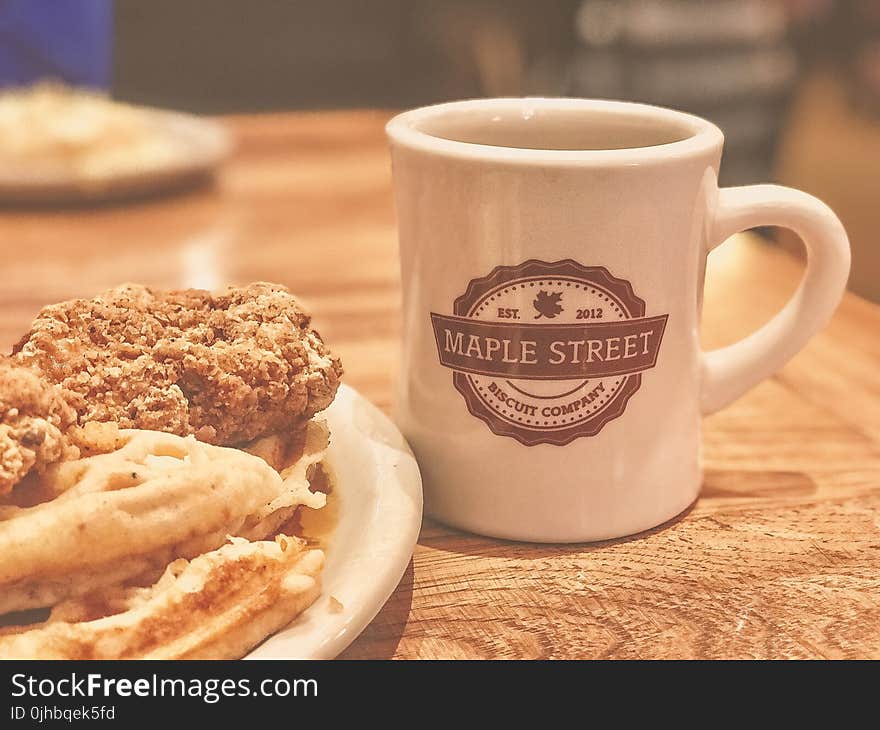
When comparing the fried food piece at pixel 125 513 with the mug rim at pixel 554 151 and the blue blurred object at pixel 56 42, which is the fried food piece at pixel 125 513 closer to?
the mug rim at pixel 554 151

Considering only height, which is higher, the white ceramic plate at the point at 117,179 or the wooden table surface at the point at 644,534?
the white ceramic plate at the point at 117,179

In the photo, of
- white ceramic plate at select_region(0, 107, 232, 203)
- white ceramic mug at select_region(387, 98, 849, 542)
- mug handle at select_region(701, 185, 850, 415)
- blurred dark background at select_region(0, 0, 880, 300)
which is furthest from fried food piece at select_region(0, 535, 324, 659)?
blurred dark background at select_region(0, 0, 880, 300)

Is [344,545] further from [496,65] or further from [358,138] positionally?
[496,65]

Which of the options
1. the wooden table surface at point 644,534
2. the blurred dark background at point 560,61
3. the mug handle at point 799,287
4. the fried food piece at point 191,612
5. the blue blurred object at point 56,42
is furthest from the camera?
the blurred dark background at point 560,61

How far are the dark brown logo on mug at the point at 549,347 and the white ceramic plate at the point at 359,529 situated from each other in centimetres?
7

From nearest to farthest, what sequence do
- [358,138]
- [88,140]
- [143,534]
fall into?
[143,534], [88,140], [358,138]

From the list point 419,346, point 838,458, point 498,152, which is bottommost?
point 838,458

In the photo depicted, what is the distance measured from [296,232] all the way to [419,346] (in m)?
0.83

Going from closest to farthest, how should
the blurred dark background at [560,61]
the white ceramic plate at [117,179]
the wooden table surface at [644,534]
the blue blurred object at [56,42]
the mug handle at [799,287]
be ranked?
the wooden table surface at [644,534], the mug handle at [799,287], the white ceramic plate at [117,179], the blue blurred object at [56,42], the blurred dark background at [560,61]

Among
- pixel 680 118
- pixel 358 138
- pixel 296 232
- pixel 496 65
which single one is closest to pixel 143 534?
pixel 680 118

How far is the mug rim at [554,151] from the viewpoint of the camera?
22.7 inches

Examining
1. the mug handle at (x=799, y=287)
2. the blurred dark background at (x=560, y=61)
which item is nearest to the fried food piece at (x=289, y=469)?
the mug handle at (x=799, y=287)

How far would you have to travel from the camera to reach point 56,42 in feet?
6.00

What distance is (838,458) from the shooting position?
2.61 ft
